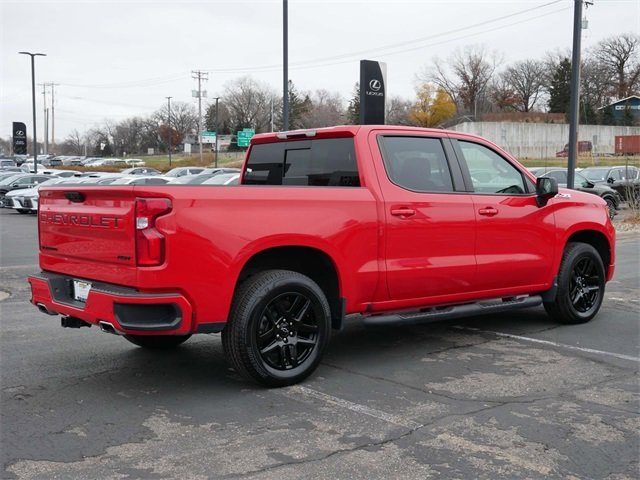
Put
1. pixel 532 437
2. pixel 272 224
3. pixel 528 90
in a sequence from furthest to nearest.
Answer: pixel 528 90
pixel 272 224
pixel 532 437

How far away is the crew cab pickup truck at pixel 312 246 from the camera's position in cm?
455

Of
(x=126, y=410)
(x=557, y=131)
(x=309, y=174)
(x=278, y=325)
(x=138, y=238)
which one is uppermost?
(x=557, y=131)

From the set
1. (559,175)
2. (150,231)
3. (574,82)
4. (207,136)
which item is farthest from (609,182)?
(207,136)

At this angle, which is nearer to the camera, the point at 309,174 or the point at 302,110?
the point at 309,174

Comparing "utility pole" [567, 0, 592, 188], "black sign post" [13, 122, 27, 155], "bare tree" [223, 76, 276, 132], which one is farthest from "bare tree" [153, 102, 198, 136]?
"utility pole" [567, 0, 592, 188]

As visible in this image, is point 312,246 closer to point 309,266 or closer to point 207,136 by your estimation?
point 309,266

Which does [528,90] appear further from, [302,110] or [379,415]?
[379,415]

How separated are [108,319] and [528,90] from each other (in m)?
112

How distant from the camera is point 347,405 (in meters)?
4.77

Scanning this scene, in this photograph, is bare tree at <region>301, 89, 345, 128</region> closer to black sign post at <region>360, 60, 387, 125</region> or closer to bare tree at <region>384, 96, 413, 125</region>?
bare tree at <region>384, 96, 413, 125</region>

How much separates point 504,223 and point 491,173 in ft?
1.71

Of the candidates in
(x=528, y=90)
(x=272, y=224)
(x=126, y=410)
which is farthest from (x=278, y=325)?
(x=528, y=90)

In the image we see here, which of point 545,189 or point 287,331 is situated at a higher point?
point 545,189

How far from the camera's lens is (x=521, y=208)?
6605 mm
